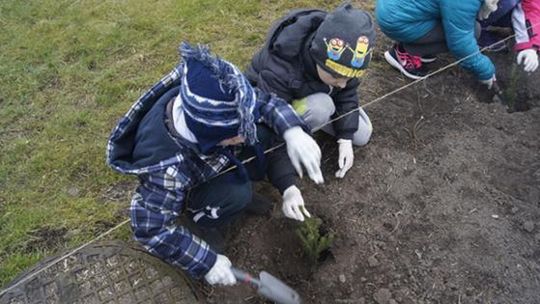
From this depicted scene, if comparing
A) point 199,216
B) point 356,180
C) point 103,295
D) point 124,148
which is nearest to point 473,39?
point 356,180

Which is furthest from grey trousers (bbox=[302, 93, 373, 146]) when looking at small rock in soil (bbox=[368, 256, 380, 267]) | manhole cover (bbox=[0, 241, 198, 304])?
manhole cover (bbox=[0, 241, 198, 304])

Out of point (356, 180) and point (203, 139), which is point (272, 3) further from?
point (203, 139)

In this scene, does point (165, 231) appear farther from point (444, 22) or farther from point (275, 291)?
point (444, 22)

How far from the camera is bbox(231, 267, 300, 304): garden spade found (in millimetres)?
1900

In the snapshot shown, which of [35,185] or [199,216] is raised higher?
[199,216]

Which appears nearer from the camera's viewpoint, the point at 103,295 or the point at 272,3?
the point at 103,295

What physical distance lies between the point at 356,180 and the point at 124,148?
3.57 ft

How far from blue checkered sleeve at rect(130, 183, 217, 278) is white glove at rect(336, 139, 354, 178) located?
823 millimetres

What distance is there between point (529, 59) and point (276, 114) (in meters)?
1.65

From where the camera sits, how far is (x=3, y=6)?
3672 mm

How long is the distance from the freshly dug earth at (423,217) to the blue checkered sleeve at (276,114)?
522mm

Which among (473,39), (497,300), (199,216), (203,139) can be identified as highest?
(203,139)

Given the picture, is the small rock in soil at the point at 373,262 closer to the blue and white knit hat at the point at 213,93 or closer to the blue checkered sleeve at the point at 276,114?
the blue checkered sleeve at the point at 276,114

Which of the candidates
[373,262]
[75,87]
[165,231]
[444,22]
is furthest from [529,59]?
[75,87]
